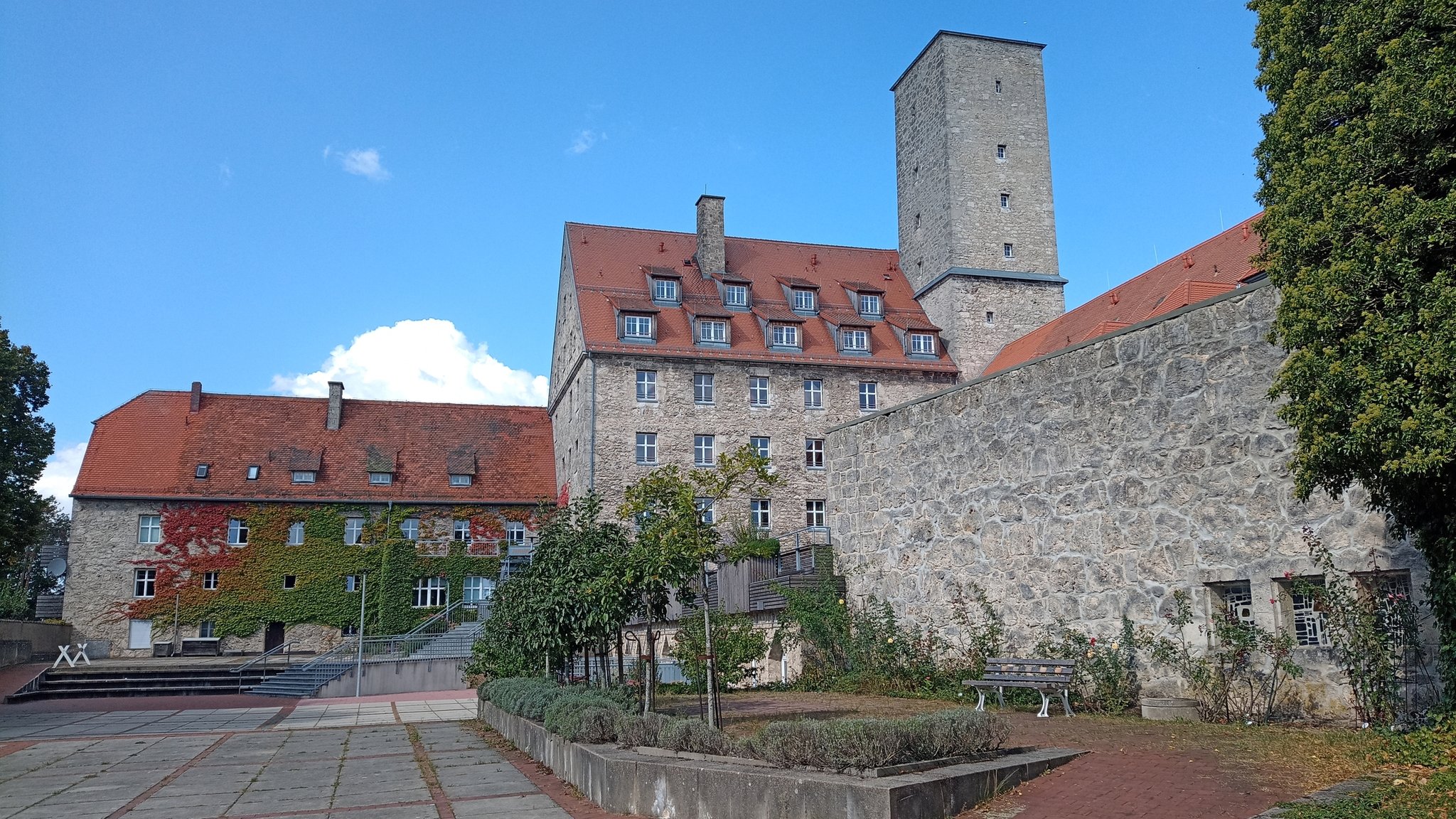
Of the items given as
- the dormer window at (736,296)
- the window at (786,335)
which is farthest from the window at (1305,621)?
the dormer window at (736,296)

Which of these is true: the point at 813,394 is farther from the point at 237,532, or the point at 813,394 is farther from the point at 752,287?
the point at 237,532

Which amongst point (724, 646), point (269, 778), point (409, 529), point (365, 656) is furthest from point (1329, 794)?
point (409, 529)

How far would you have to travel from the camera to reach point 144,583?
36.7m

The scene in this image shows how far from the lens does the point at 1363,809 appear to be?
5.41m

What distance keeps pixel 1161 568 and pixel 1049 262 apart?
30.3m

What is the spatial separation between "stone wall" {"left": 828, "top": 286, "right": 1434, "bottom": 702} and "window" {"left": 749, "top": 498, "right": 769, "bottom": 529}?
61.9ft

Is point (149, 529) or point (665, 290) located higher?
point (665, 290)

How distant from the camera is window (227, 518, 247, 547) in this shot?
37625 millimetres

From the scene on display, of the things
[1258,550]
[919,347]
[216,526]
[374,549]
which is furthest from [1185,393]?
[216,526]

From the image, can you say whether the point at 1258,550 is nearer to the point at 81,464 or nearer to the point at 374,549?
the point at 374,549

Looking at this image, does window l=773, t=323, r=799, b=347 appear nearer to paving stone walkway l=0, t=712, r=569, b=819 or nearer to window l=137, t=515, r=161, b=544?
window l=137, t=515, r=161, b=544

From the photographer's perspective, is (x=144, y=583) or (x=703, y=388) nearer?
(x=703, y=388)

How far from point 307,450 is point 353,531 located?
162 inches

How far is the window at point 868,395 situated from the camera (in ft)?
122
